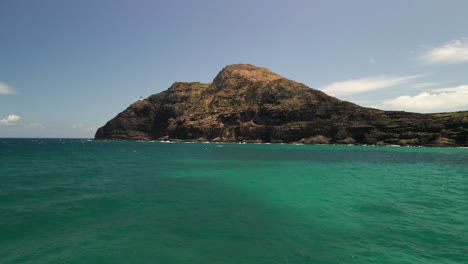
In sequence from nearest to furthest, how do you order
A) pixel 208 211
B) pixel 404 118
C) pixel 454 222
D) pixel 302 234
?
pixel 302 234 → pixel 454 222 → pixel 208 211 → pixel 404 118

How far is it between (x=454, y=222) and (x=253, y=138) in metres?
179

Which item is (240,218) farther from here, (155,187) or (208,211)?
Answer: (155,187)

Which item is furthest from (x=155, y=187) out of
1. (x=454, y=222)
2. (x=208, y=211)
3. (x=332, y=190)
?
(x=454, y=222)

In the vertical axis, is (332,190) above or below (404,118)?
below

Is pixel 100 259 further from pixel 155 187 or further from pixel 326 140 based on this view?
pixel 326 140

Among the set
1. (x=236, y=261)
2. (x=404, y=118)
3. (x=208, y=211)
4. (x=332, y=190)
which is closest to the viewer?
(x=236, y=261)

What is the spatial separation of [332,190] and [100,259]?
23.2 metres

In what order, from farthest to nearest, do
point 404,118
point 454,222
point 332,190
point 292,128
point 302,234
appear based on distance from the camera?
point 292,128, point 404,118, point 332,190, point 454,222, point 302,234

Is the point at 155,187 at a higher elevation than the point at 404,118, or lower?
lower

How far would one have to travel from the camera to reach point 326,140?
582 ft

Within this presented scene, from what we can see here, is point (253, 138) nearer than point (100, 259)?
No

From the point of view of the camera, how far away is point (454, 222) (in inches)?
693

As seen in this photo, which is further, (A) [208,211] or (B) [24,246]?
(A) [208,211]

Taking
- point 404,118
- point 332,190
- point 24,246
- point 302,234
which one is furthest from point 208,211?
point 404,118
